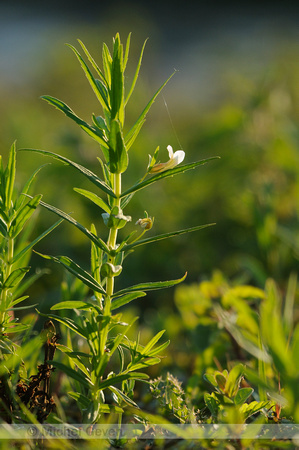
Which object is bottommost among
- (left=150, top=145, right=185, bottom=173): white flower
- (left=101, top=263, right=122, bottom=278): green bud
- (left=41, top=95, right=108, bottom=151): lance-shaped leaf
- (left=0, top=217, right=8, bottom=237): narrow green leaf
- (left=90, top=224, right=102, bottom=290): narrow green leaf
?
(left=90, top=224, right=102, bottom=290): narrow green leaf

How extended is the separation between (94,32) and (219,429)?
2753 millimetres

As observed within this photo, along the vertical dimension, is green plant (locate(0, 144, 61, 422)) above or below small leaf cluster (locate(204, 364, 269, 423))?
above

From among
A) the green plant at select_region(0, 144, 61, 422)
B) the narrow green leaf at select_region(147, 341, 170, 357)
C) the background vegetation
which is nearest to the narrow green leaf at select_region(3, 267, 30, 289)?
the green plant at select_region(0, 144, 61, 422)

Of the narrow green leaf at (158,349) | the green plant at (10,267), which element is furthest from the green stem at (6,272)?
the narrow green leaf at (158,349)

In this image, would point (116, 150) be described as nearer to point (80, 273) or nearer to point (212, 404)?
point (80, 273)

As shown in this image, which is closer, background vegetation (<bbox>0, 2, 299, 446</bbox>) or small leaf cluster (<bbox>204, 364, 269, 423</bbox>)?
small leaf cluster (<bbox>204, 364, 269, 423</bbox>)

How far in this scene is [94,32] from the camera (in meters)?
2.73

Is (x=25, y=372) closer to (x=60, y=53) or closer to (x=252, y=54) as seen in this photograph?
(x=60, y=53)

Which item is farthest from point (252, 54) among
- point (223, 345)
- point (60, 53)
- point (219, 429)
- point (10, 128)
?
point (219, 429)

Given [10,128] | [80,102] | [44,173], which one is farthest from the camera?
[80,102]

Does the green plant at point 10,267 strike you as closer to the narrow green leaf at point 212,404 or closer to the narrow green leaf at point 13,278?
the narrow green leaf at point 13,278

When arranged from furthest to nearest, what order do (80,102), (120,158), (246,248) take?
(80,102), (246,248), (120,158)

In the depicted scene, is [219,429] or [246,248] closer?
[219,429]

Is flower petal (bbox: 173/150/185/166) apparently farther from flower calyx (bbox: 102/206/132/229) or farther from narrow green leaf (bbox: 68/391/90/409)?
narrow green leaf (bbox: 68/391/90/409)
